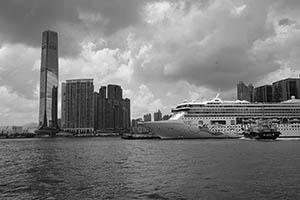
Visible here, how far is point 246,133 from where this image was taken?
115 metres

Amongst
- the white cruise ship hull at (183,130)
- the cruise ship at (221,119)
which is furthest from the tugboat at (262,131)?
the white cruise ship hull at (183,130)

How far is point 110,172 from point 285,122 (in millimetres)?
109294

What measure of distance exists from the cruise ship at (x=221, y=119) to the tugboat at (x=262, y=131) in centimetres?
311

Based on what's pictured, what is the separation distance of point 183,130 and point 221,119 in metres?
16.1

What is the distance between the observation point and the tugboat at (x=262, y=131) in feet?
368

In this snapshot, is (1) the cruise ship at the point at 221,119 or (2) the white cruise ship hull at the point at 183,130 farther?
(1) the cruise ship at the point at 221,119

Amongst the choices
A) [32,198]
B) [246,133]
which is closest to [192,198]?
[32,198]

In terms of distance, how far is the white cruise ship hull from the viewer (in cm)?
11156

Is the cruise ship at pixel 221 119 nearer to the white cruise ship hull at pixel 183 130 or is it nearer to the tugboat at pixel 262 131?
the white cruise ship hull at pixel 183 130

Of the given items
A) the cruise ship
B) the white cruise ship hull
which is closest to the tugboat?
the cruise ship

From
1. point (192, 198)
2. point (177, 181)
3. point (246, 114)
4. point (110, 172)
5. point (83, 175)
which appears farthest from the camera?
point (246, 114)

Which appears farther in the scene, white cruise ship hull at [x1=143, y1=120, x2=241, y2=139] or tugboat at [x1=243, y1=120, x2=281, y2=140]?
tugboat at [x1=243, y1=120, x2=281, y2=140]

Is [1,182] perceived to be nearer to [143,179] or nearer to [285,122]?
[143,179]

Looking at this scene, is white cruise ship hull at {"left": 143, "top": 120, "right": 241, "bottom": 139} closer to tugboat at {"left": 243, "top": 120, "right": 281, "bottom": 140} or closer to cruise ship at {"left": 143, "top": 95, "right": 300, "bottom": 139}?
cruise ship at {"left": 143, "top": 95, "right": 300, "bottom": 139}
